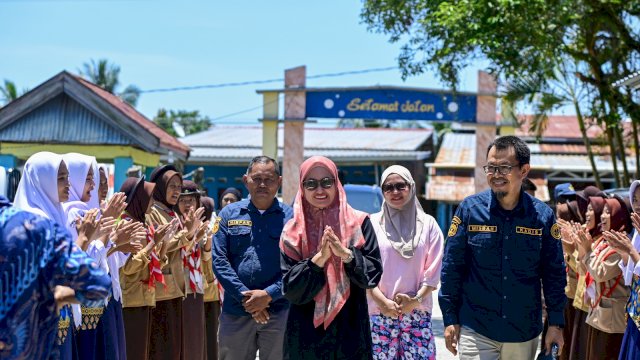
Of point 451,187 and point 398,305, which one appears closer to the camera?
Answer: point 398,305

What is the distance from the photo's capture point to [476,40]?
38.8 ft

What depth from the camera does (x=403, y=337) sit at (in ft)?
19.1

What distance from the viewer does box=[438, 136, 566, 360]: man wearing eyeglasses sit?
5320mm

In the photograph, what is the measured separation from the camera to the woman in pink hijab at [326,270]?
4.79m

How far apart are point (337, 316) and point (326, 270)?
28 centimetres

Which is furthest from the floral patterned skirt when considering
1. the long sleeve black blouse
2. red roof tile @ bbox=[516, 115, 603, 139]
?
red roof tile @ bbox=[516, 115, 603, 139]

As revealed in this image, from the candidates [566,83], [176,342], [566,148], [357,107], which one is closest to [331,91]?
[357,107]

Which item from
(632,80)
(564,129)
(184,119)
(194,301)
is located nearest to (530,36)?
(632,80)

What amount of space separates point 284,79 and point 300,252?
1836 centimetres

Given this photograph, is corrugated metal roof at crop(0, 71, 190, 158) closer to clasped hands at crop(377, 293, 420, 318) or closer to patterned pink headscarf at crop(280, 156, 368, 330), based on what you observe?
clasped hands at crop(377, 293, 420, 318)

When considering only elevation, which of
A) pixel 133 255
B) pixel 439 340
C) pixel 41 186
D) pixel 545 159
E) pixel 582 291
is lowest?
pixel 439 340

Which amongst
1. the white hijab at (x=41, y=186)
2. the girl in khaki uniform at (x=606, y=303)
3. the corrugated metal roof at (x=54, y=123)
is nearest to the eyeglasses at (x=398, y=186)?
the girl in khaki uniform at (x=606, y=303)

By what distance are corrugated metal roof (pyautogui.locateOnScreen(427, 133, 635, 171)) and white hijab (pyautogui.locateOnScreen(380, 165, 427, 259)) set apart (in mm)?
19648

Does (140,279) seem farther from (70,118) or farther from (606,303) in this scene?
(70,118)
